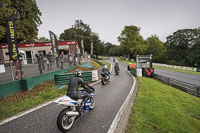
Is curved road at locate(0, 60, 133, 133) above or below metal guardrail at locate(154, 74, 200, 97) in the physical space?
above

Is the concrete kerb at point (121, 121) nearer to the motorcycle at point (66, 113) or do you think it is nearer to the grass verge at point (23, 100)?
the motorcycle at point (66, 113)

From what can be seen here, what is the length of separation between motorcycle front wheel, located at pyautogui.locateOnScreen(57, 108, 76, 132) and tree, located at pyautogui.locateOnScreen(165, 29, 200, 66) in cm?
5361

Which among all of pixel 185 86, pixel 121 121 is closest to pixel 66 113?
pixel 121 121

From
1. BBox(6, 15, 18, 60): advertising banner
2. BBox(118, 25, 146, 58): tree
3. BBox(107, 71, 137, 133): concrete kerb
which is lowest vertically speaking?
BBox(107, 71, 137, 133): concrete kerb

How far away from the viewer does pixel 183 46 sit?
153ft

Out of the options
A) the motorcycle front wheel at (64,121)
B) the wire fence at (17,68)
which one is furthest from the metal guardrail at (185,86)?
the wire fence at (17,68)

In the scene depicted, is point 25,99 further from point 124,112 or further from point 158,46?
point 158,46

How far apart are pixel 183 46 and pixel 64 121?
2429 inches

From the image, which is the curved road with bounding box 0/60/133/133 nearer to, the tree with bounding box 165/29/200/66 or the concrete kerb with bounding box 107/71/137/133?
the concrete kerb with bounding box 107/71/137/133

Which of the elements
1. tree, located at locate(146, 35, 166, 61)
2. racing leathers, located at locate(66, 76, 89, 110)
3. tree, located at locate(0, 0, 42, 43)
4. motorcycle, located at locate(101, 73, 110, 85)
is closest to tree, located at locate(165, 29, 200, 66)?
tree, located at locate(146, 35, 166, 61)

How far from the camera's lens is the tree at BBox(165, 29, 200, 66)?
42166 mm

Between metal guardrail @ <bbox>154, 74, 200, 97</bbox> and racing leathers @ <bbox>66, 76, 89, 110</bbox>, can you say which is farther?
metal guardrail @ <bbox>154, 74, 200, 97</bbox>

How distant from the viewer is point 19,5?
1786 centimetres

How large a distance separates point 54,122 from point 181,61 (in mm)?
58139
